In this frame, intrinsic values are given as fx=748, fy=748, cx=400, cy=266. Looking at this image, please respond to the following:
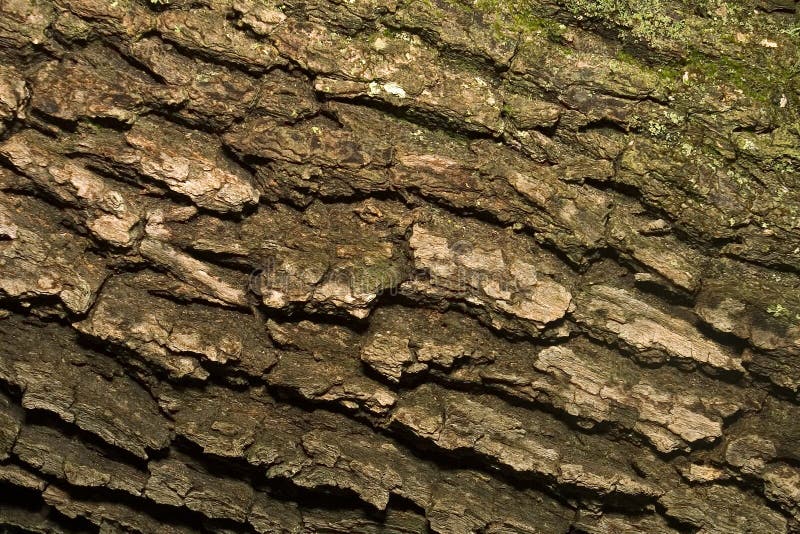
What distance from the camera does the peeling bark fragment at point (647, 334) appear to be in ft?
20.6

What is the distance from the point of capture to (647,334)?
628 centimetres

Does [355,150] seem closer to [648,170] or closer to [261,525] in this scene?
[648,170]

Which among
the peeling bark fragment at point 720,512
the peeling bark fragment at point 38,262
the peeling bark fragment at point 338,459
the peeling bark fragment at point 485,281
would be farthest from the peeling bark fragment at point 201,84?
the peeling bark fragment at point 720,512

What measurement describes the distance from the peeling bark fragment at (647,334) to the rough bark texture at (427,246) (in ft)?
0.06

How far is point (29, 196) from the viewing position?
6.16 meters

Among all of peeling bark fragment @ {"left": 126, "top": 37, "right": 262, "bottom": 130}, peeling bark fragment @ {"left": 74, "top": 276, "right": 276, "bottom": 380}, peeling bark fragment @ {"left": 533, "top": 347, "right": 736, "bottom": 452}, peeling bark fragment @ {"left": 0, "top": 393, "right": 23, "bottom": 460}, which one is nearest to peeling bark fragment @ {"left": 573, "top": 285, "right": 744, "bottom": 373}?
peeling bark fragment @ {"left": 533, "top": 347, "right": 736, "bottom": 452}

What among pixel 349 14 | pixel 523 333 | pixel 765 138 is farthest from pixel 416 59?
pixel 765 138

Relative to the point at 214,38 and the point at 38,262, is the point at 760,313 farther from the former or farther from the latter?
the point at 38,262

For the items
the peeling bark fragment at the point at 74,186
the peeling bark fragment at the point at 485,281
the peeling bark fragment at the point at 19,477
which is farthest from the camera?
the peeling bark fragment at the point at 19,477

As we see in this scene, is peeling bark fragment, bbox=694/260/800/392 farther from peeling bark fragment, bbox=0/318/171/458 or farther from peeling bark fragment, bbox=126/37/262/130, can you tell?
peeling bark fragment, bbox=0/318/171/458

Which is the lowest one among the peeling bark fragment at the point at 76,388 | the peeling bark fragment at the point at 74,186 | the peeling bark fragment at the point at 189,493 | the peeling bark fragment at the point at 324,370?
the peeling bark fragment at the point at 189,493

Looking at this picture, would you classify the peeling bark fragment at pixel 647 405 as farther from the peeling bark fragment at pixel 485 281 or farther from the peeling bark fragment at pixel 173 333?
the peeling bark fragment at pixel 173 333

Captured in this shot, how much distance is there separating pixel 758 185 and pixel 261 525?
5.15 meters

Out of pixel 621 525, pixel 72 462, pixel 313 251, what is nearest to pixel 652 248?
pixel 621 525
